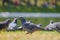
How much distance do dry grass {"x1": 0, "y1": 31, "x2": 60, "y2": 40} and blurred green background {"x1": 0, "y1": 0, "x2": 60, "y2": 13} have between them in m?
0.19

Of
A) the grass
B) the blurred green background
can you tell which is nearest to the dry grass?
the grass

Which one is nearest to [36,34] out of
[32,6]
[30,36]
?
[30,36]

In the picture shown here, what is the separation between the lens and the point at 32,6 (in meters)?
1.18

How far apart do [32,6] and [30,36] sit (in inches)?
9.7

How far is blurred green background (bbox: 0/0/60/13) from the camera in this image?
1.18 metres

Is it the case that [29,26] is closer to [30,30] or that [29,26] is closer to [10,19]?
[30,30]

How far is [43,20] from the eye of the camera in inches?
46.6

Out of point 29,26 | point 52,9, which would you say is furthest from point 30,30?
point 52,9

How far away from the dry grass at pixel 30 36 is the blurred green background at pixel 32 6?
0.19m

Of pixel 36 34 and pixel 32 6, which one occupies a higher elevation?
pixel 32 6

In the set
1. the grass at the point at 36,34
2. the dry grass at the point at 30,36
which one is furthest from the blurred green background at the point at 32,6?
the dry grass at the point at 30,36

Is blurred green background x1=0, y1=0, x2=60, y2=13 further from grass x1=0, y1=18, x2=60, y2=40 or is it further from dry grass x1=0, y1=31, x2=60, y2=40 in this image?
dry grass x1=0, y1=31, x2=60, y2=40

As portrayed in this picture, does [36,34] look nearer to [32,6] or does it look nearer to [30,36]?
[30,36]

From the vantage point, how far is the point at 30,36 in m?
1.18
